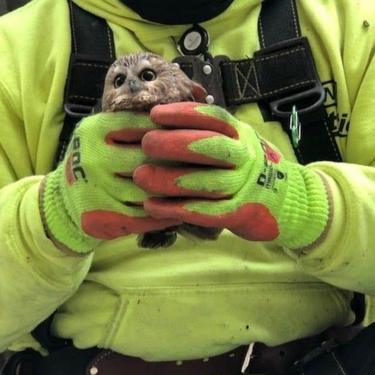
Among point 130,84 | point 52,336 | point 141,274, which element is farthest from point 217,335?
point 130,84

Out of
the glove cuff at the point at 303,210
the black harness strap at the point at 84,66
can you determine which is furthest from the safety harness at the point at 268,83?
the glove cuff at the point at 303,210

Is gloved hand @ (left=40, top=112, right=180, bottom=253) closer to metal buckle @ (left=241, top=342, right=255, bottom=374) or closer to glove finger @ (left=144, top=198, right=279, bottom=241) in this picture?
glove finger @ (left=144, top=198, right=279, bottom=241)

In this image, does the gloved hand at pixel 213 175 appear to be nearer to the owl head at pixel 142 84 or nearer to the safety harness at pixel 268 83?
the owl head at pixel 142 84

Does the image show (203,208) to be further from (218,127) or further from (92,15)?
(92,15)

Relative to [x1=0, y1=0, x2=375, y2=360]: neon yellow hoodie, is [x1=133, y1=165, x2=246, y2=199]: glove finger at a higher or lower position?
higher

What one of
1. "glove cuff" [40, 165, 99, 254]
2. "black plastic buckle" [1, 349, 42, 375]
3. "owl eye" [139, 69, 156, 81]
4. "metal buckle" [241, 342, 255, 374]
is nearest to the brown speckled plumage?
"owl eye" [139, 69, 156, 81]

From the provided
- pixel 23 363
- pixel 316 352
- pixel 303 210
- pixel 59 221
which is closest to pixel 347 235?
pixel 303 210

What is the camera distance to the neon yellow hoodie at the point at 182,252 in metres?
0.89

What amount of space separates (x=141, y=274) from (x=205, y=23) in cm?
29

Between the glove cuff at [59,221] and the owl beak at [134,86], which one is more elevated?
the owl beak at [134,86]

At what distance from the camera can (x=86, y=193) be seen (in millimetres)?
782

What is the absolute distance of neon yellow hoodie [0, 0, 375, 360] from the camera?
2.93ft

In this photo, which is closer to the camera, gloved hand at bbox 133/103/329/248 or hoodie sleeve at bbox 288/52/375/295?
gloved hand at bbox 133/103/329/248

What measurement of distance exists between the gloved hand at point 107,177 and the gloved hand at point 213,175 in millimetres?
22
